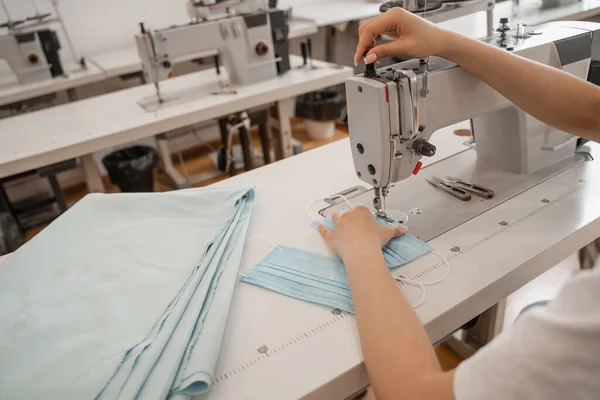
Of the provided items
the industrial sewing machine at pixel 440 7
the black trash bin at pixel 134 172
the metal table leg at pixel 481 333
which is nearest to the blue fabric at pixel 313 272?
the industrial sewing machine at pixel 440 7

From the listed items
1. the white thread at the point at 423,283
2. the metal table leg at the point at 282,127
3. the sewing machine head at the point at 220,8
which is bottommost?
the metal table leg at the point at 282,127

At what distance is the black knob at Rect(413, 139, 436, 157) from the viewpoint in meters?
1.02

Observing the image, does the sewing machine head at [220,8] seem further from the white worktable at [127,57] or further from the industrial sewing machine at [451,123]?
the industrial sewing machine at [451,123]

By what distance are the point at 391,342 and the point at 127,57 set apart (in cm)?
314

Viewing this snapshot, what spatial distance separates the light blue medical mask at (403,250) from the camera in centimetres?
101

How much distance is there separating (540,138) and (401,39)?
57 centimetres

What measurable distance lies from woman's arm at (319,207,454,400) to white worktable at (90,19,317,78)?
2159mm

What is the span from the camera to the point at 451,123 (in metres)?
1.10

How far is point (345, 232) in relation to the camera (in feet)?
3.40

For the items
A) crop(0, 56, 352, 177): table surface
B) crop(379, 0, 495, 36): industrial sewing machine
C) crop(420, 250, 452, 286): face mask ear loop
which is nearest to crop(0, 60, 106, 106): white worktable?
crop(0, 56, 352, 177): table surface

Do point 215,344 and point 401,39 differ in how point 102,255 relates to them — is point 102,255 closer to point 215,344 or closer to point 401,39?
point 215,344

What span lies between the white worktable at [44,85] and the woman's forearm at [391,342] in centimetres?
266

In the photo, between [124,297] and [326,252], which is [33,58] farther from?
[326,252]

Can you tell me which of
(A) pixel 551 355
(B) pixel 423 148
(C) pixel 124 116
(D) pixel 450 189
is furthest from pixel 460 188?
(C) pixel 124 116
